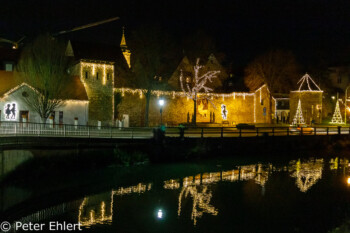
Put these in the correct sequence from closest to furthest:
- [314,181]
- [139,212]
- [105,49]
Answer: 1. [139,212]
2. [314,181]
3. [105,49]

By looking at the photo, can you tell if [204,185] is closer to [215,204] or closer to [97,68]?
[215,204]

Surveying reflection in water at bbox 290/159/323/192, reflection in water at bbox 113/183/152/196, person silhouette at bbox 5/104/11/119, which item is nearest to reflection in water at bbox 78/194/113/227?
reflection in water at bbox 113/183/152/196

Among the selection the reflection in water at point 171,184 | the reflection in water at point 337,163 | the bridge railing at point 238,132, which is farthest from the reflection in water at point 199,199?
the reflection in water at point 337,163

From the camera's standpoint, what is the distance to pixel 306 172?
27.0 m

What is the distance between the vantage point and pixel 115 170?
992 inches

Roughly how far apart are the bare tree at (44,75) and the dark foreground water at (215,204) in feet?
40.3

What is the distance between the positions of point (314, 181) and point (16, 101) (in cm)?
2520

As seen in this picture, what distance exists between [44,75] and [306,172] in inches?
903

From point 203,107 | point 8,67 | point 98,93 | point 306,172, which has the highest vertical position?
point 8,67

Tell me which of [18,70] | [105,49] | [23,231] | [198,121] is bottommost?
[23,231]

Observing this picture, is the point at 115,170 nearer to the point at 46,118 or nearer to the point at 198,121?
the point at 46,118

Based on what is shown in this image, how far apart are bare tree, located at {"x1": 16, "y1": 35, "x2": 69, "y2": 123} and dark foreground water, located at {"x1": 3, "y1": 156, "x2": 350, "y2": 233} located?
12.3 m

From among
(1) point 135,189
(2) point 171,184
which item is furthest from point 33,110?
(2) point 171,184

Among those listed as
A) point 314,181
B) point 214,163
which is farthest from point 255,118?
point 314,181
